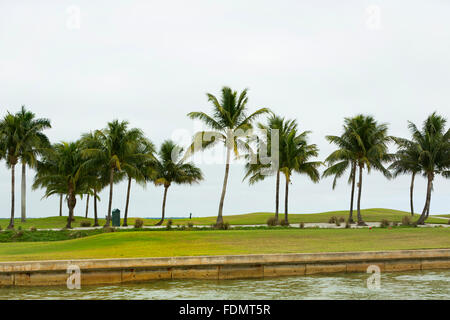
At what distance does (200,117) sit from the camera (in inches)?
1457

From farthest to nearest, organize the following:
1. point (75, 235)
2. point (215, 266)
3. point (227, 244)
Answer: point (75, 235), point (227, 244), point (215, 266)

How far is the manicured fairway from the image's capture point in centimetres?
1997

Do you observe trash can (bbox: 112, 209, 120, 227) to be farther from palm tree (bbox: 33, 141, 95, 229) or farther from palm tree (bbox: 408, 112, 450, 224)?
palm tree (bbox: 408, 112, 450, 224)

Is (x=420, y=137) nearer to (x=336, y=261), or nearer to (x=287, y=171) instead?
(x=287, y=171)

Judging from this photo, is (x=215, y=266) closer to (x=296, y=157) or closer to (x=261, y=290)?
(x=261, y=290)

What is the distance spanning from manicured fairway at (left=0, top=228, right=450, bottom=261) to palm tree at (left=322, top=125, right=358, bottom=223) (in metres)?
13.4

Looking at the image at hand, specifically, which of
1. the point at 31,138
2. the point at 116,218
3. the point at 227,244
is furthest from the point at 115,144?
the point at 227,244

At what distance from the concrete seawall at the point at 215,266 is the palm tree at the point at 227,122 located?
18.6m

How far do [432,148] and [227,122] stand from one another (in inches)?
758

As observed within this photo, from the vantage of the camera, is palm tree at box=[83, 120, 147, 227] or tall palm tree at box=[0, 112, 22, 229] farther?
tall palm tree at box=[0, 112, 22, 229]

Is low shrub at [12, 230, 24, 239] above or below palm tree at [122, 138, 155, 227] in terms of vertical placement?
below

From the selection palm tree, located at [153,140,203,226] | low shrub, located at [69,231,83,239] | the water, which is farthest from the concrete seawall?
palm tree, located at [153,140,203,226]

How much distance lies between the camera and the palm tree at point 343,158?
1658 inches

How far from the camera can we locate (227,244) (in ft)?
76.2
